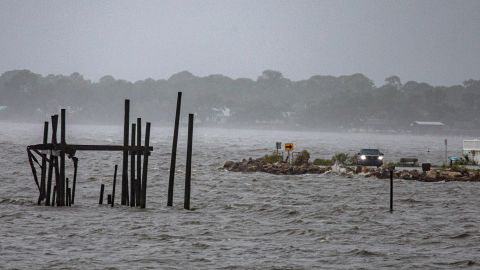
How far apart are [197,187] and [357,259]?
30285 millimetres

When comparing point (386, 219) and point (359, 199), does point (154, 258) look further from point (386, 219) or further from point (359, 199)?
point (359, 199)

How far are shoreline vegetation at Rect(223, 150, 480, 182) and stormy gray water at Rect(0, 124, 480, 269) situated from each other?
374cm

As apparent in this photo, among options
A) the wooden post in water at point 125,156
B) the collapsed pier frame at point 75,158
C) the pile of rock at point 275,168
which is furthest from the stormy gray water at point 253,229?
the pile of rock at point 275,168

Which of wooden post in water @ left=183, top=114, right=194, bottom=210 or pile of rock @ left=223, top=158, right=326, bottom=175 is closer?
wooden post in water @ left=183, top=114, right=194, bottom=210

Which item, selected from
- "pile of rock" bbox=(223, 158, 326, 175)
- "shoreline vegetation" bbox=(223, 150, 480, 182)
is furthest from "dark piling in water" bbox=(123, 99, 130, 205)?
"pile of rock" bbox=(223, 158, 326, 175)

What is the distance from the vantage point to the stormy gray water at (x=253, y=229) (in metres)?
30.6

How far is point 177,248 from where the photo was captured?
3300 centimetres

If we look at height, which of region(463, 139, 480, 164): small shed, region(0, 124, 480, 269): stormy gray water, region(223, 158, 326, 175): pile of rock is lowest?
region(0, 124, 480, 269): stormy gray water

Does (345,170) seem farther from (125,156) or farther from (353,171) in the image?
(125,156)

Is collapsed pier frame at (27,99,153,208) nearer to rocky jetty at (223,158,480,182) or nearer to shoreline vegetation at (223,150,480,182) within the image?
shoreline vegetation at (223,150,480,182)

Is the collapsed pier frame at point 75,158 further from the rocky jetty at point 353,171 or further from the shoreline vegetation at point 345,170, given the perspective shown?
the rocky jetty at point 353,171

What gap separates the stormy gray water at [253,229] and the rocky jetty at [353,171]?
3.56m

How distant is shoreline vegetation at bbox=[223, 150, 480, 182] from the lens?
6412 centimetres

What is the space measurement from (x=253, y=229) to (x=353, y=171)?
107 ft
